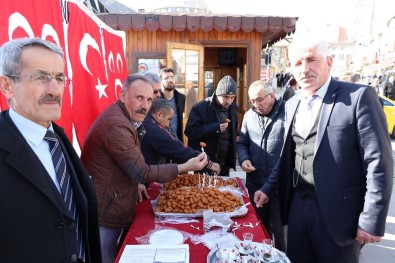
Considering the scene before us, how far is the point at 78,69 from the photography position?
9.14 feet

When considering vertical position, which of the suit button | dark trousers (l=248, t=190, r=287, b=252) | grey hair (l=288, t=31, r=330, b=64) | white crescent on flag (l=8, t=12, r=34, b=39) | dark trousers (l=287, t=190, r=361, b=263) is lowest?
dark trousers (l=248, t=190, r=287, b=252)

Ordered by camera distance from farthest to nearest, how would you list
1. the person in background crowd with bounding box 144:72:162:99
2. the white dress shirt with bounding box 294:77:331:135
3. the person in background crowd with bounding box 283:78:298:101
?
the person in background crowd with bounding box 283:78:298:101 → the person in background crowd with bounding box 144:72:162:99 → the white dress shirt with bounding box 294:77:331:135

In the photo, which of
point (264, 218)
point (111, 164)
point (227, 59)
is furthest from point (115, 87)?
point (227, 59)

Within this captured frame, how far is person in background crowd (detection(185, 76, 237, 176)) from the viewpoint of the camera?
390 cm

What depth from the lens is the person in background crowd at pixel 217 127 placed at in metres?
3.90

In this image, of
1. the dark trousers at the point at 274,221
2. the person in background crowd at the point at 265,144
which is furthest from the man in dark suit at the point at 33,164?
the dark trousers at the point at 274,221

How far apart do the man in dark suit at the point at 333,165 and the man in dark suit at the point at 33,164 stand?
1435 millimetres

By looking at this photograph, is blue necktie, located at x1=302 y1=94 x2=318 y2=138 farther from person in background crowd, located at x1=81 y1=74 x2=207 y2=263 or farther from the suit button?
the suit button

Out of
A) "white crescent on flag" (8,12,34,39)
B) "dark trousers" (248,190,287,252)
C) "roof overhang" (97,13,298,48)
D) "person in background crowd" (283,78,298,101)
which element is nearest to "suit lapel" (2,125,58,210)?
"white crescent on flag" (8,12,34,39)

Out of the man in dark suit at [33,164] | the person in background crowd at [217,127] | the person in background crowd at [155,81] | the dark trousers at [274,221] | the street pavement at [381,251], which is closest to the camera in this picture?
the man in dark suit at [33,164]

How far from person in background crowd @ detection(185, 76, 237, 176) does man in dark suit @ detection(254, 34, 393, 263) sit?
5.92ft

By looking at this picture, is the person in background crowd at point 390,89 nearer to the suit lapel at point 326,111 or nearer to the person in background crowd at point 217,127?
the person in background crowd at point 217,127

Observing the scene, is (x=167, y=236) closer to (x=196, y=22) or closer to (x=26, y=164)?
(x=26, y=164)

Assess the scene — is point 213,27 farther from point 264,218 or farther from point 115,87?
point 264,218
